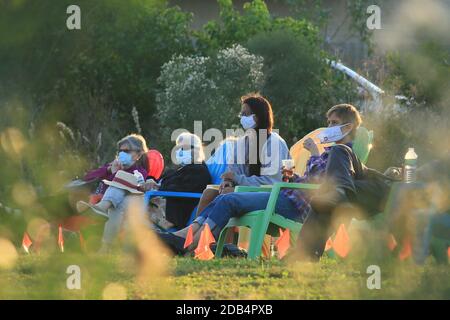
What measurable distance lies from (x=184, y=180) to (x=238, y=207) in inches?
54.6

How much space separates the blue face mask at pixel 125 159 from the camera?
25.4 feet

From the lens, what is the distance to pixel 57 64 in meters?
2.33

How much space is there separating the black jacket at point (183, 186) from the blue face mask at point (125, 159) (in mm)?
304

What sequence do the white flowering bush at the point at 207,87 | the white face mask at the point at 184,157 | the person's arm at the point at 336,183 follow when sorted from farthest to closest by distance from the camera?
the white flowering bush at the point at 207,87, the white face mask at the point at 184,157, the person's arm at the point at 336,183

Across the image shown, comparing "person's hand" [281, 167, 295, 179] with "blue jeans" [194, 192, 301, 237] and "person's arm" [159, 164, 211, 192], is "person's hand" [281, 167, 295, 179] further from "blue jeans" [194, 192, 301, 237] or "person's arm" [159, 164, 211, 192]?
"person's arm" [159, 164, 211, 192]

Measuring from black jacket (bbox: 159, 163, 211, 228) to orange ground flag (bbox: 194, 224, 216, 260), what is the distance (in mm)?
1310

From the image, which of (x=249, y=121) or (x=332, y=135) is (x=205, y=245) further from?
(x=249, y=121)

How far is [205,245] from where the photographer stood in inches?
236

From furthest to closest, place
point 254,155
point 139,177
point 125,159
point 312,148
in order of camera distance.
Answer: point 125,159
point 139,177
point 254,155
point 312,148

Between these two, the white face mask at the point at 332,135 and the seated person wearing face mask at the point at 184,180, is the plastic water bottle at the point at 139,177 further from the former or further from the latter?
the white face mask at the point at 332,135

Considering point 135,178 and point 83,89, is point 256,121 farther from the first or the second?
point 83,89

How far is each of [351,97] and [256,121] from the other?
6.34m

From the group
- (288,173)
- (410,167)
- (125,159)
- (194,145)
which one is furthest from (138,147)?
(410,167)

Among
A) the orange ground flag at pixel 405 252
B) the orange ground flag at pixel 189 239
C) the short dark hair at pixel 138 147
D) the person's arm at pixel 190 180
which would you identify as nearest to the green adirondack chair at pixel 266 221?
the orange ground flag at pixel 189 239
